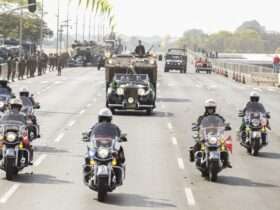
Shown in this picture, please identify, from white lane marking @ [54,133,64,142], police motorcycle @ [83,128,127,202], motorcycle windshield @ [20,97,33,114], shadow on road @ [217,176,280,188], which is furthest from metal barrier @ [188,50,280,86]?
police motorcycle @ [83,128,127,202]

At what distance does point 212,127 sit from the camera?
742 inches

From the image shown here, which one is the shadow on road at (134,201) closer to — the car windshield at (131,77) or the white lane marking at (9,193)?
the white lane marking at (9,193)

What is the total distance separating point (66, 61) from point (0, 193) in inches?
3862

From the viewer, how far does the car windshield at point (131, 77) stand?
37.8 metres

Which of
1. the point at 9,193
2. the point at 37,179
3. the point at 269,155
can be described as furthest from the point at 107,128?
the point at 269,155

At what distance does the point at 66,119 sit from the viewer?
116ft

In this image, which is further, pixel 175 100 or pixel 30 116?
pixel 175 100

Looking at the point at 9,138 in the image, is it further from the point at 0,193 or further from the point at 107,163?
the point at 107,163

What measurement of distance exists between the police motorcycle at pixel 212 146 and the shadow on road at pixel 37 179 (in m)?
2.81

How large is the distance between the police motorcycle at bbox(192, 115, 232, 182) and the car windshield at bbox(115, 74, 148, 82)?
18586 millimetres

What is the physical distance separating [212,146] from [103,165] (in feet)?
11.1

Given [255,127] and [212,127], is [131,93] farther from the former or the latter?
[212,127]

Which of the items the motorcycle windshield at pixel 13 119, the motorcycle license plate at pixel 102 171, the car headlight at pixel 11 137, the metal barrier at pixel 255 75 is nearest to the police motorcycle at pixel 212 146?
the motorcycle license plate at pixel 102 171

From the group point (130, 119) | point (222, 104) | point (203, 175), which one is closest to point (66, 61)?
point (222, 104)
